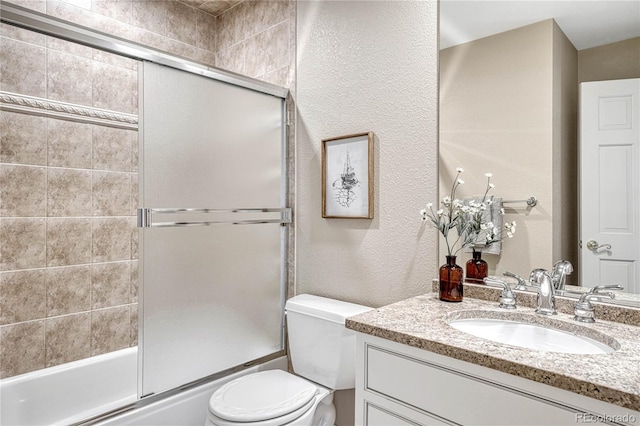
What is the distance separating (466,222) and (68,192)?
6.69 ft

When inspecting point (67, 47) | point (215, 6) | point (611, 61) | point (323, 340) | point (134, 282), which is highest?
point (215, 6)

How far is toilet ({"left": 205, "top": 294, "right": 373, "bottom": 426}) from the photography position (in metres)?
1.42

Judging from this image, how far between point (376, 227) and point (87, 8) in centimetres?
200

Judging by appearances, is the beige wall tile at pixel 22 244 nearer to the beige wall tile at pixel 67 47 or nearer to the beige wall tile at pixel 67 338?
the beige wall tile at pixel 67 338

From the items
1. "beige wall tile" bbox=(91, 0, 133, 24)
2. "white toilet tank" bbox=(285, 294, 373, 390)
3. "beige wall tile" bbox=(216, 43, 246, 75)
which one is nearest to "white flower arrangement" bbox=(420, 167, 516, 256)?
"white toilet tank" bbox=(285, 294, 373, 390)

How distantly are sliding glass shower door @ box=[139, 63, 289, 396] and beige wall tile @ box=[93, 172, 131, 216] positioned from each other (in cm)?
83

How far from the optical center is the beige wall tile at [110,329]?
2.15 m

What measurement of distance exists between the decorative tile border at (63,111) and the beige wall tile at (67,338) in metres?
1.09

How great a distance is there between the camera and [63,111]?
2014 mm

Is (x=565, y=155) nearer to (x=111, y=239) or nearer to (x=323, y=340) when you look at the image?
(x=323, y=340)

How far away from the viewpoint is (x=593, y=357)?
876mm

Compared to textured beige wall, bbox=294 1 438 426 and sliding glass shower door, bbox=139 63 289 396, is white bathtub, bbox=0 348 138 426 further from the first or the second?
textured beige wall, bbox=294 1 438 426

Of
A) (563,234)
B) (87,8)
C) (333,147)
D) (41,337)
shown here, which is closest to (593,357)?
(563,234)

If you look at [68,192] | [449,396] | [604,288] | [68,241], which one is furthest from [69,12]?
[604,288]
